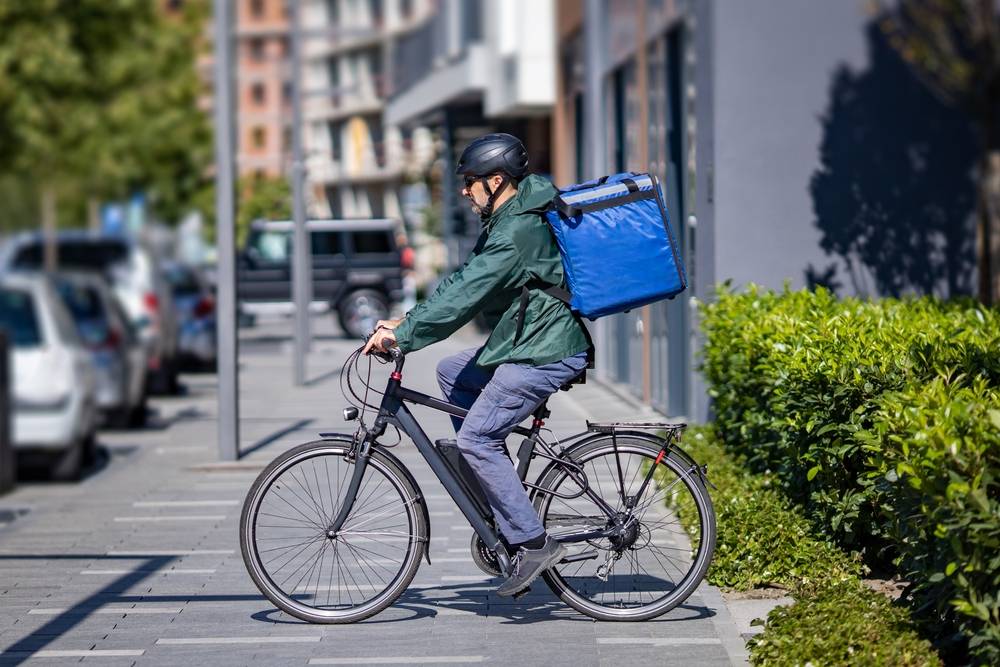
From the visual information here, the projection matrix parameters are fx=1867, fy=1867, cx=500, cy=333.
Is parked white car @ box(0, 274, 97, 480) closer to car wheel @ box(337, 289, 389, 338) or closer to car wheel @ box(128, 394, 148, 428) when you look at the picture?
car wheel @ box(128, 394, 148, 428)

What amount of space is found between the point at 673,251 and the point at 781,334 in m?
1.96

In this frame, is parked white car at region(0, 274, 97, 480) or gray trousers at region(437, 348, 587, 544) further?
parked white car at region(0, 274, 97, 480)

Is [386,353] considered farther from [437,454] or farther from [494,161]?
[494,161]

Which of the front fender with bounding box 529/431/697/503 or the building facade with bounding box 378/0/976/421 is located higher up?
the building facade with bounding box 378/0/976/421

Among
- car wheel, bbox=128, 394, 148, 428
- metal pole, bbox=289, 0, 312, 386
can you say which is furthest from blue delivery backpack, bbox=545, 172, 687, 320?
metal pole, bbox=289, 0, 312, 386

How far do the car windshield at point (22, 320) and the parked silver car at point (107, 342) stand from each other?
2220 millimetres

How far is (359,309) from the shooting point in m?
31.9

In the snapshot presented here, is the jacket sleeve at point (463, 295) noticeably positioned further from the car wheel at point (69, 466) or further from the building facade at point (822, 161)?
the car wheel at point (69, 466)

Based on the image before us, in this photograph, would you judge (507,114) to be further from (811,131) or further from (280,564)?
(280,564)

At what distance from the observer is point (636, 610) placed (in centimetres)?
666

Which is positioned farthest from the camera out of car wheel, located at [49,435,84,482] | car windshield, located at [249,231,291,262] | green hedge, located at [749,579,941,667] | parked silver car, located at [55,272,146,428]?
car windshield, located at [249,231,291,262]

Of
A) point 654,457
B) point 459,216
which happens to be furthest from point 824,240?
point 459,216

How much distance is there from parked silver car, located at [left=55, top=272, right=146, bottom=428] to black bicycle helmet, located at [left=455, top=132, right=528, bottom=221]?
9411mm

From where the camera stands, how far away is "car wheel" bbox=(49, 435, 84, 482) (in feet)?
41.6
